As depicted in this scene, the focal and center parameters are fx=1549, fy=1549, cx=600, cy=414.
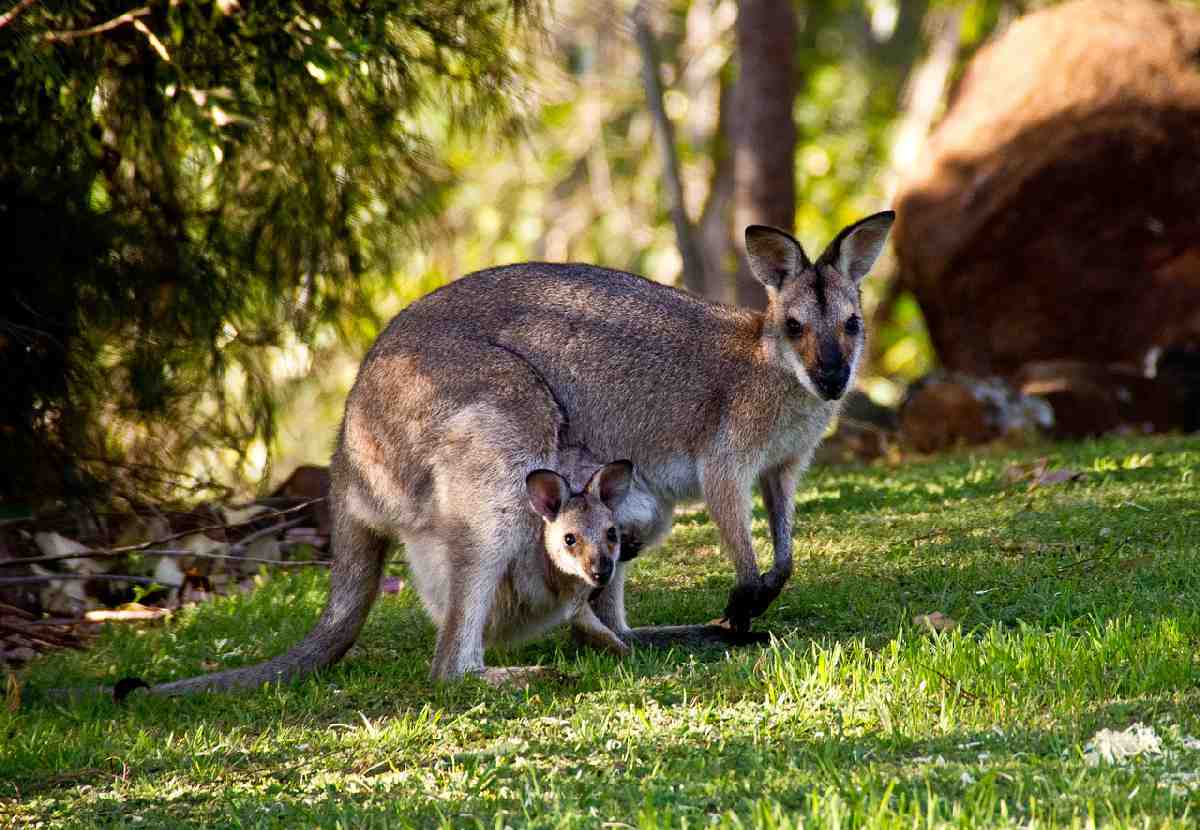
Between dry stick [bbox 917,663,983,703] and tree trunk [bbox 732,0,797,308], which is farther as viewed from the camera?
tree trunk [bbox 732,0,797,308]

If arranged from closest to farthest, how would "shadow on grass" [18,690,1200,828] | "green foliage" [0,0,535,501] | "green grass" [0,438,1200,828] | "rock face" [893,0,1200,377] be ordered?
"shadow on grass" [18,690,1200,828], "green grass" [0,438,1200,828], "green foliage" [0,0,535,501], "rock face" [893,0,1200,377]

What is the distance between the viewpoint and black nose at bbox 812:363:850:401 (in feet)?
18.4

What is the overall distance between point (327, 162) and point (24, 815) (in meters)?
5.04

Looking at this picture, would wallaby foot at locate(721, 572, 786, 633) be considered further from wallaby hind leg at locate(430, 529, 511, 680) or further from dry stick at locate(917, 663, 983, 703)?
dry stick at locate(917, 663, 983, 703)

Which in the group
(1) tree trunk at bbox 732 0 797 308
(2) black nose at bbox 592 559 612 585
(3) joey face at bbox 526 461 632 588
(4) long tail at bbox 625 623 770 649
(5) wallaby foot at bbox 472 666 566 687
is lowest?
(5) wallaby foot at bbox 472 666 566 687

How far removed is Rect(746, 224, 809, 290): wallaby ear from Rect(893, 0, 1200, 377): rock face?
5.52 meters

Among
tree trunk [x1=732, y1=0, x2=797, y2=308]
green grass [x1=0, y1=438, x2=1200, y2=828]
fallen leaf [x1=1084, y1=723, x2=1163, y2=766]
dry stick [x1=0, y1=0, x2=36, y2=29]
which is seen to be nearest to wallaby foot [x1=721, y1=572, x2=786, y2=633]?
green grass [x1=0, y1=438, x2=1200, y2=828]

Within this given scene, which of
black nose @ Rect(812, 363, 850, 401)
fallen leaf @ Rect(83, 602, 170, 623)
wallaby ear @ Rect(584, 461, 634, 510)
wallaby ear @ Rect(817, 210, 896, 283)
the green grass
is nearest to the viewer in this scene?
the green grass

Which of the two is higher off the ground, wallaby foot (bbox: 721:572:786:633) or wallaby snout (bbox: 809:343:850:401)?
wallaby snout (bbox: 809:343:850:401)

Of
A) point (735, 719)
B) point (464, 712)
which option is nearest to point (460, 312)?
point (464, 712)

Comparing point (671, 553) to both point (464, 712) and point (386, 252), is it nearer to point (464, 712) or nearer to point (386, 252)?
point (464, 712)

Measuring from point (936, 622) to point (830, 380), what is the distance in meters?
0.96

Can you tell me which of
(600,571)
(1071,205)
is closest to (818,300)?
(600,571)

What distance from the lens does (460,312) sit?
5.75 meters
